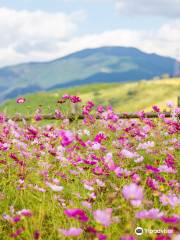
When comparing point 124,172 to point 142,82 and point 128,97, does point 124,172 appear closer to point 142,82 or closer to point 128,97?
point 128,97

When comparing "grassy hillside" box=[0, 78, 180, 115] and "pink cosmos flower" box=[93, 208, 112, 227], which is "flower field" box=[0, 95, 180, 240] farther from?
"grassy hillside" box=[0, 78, 180, 115]

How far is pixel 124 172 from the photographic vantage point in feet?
10.9

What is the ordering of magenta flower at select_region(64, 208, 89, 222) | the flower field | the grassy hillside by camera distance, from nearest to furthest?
magenta flower at select_region(64, 208, 89, 222) → the flower field → the grassy hillside

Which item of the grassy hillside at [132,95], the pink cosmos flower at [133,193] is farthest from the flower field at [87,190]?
the grassy hillside at [132,95]

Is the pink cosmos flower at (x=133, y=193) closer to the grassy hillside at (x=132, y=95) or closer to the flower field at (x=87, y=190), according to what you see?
the flower field at (x=87, y=190)

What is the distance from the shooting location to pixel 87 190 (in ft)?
13.5

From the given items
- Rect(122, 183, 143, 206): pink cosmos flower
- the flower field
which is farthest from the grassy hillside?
Rect(122, 183, 143, 206): pink cosmos flower

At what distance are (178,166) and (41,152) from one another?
149cm

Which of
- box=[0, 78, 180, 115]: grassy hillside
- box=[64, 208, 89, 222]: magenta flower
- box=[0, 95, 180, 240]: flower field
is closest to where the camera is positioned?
box=[64, 208, 89, 222]: magenta flower

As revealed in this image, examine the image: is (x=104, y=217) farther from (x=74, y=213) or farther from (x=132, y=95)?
(x=132, y=95)

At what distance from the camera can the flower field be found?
7.79 ft

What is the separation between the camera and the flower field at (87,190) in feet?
7.79

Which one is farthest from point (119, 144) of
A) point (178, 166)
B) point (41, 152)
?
point (41, 152)

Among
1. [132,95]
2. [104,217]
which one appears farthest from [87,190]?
[132,95]
